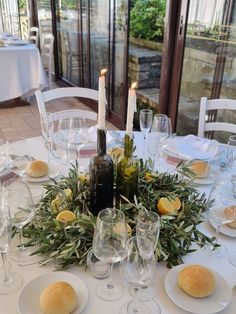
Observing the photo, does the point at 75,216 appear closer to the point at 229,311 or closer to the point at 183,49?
the point at 229,311

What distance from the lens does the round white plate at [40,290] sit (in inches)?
27.2

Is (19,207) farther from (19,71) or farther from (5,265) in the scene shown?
(19,71)

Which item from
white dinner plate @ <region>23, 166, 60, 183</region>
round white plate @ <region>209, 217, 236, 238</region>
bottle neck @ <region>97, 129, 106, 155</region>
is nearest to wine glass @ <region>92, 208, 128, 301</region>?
bottle neck @ <region>97, 129, 106, 155</region>

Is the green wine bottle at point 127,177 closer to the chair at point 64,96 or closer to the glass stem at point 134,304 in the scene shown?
the glass stem at point 134,304

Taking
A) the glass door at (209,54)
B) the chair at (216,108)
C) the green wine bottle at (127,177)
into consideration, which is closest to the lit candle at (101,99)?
the green wine bottle at (127,177)

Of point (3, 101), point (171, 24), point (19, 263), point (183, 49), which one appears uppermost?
point (171, 24)

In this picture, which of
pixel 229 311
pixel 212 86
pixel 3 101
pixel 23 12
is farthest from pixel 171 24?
pixel 23 12

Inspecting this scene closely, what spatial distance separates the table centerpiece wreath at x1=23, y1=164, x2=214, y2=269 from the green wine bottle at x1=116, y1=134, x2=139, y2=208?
0.08ft

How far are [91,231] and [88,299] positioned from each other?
0.16m

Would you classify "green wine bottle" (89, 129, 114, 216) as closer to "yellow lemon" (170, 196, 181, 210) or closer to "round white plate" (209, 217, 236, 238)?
"yellow lemon" (170, 196, 181, 210)

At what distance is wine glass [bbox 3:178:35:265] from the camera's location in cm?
86

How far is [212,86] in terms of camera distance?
2.50m

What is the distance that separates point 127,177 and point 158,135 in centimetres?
43

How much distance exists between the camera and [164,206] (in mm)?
912
